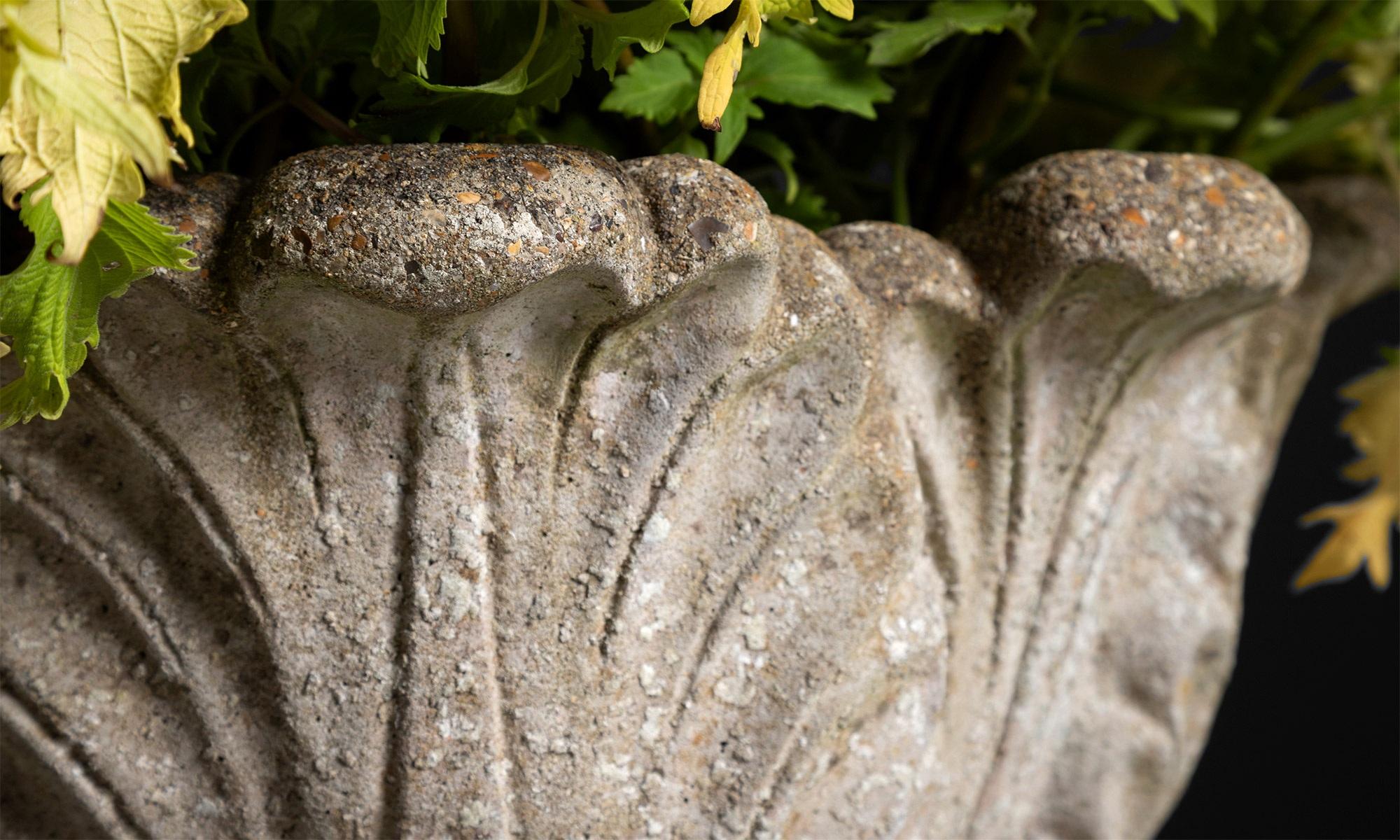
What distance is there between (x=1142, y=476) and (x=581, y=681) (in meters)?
0.41

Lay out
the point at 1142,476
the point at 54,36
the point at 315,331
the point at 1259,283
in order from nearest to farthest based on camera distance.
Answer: the point at 54,36 < the point at 315,331 < the point at 1259,283 < the point at 1142,476

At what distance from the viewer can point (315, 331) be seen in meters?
0.50

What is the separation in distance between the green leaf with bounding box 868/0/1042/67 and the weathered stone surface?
0.08 meters

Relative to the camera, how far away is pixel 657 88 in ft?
1.86

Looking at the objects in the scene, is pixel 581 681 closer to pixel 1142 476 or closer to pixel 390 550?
pixel 390 550

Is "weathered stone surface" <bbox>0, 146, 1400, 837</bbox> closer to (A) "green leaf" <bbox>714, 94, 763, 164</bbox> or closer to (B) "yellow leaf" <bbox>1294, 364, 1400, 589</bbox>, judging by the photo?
(A) "green leaf" <bbox>714, 94, 763, 164</bbox>

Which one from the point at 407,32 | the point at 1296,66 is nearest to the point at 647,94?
the point at 407,32

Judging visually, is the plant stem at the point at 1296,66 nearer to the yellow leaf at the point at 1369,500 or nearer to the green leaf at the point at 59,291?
the yellow leaf at the point at 1369,500

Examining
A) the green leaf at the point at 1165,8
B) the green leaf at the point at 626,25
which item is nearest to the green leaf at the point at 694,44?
the green leaf at the point at 626,25

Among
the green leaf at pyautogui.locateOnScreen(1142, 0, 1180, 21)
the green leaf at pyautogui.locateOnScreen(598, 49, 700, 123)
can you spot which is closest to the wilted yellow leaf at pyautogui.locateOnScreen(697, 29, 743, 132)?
the green leaf at pyautogui.locateOnScreen(598, 49, 700, 123)

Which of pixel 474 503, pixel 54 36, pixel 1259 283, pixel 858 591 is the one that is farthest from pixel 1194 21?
pixel 54 36

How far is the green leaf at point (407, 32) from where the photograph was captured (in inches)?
17.9

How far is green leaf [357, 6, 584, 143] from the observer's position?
0.47m

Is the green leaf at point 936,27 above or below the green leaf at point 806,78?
above
